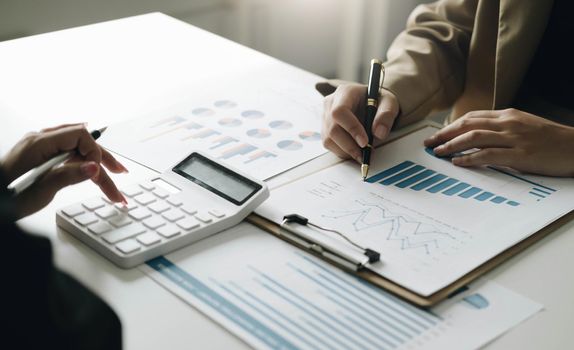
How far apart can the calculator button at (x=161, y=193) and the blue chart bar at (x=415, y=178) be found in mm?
315

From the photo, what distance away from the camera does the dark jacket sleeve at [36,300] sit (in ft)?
1.27

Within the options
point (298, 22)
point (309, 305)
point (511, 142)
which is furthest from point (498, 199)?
point (298, 22)

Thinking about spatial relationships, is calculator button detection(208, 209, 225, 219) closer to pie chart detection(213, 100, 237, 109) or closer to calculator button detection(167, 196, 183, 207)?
calculator button detection(167, 196, 183, 207)

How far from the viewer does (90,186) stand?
0.96 meters

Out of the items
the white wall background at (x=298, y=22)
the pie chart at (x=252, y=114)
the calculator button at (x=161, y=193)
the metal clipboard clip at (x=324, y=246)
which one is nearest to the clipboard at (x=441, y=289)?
the metal clipboard clip at (x=324, y=246)

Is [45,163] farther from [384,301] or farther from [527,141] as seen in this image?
[527,141]

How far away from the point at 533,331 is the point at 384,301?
150mm

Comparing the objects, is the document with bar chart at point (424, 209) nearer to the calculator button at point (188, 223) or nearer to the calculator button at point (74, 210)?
the calculator button at point (188, 223)

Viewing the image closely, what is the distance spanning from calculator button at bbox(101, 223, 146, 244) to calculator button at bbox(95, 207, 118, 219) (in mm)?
33

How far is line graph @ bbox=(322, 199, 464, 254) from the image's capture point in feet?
2.70

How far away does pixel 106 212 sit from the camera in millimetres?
851

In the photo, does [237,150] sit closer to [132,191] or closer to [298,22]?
[132,191]

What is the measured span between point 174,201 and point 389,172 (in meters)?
0.32

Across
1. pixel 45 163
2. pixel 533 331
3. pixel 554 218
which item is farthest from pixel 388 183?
pixel 45 163
